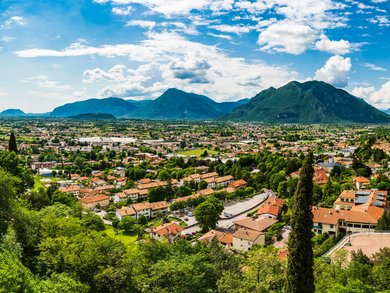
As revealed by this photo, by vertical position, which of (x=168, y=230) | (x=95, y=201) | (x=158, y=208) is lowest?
(x=158, y=208)

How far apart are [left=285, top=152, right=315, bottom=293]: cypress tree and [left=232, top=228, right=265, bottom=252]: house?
1945 cm

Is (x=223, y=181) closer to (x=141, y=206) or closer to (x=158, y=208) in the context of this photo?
(x=158, y=208)

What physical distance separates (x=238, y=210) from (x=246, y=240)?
14.5 m

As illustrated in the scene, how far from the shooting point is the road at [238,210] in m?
41.9

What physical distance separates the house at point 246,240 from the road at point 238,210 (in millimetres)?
7010

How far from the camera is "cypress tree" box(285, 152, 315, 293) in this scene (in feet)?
46.2

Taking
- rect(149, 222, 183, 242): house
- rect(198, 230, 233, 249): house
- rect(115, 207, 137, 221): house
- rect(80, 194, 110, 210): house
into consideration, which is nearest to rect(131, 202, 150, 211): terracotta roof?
rect(115, 207, 137, 221): house

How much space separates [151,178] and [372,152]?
146ft

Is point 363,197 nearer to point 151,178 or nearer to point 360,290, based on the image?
point 360,290

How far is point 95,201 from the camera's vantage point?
2104 inches

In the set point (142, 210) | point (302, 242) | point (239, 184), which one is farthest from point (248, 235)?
point (239, 184)

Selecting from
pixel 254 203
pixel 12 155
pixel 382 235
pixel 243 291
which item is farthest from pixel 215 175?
pixel 243 291

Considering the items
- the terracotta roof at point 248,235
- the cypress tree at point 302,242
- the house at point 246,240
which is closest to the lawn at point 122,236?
the house at point 246,240

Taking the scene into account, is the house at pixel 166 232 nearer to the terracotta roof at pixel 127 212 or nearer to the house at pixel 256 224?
the house at pixel 256 224
